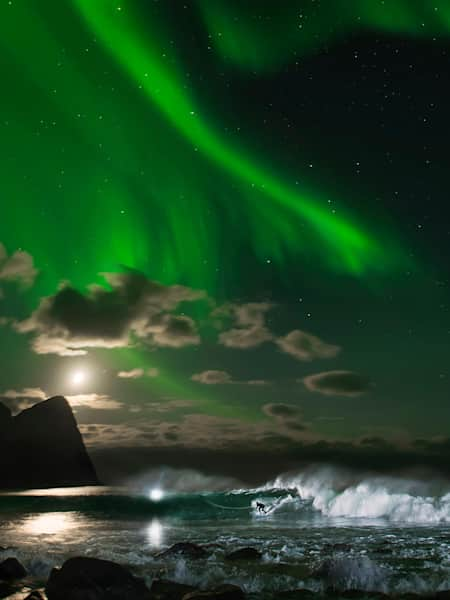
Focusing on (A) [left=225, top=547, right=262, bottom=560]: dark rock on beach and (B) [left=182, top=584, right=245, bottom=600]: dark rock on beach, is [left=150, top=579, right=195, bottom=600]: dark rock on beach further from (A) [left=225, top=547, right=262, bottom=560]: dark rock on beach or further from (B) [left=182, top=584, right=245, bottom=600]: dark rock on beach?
(A) [left=225, top=547, right=262, bottom=560]: dark rock on beach

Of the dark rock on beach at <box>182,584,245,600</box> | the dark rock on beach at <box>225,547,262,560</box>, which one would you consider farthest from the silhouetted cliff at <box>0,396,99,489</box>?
the dark rock on beach at <box>182,584,245,600</box>

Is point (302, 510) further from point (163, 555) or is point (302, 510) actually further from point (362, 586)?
point (362, 586)

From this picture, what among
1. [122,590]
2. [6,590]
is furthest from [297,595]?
[6,590]

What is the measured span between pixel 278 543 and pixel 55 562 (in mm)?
8531

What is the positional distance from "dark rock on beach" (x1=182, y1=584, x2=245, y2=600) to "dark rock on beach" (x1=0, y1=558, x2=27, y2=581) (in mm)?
5907

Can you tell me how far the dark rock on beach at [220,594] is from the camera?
10586 millimetres

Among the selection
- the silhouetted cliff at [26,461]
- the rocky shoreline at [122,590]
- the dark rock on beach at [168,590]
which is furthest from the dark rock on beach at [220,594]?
the silhouetted cliff at [26,461]

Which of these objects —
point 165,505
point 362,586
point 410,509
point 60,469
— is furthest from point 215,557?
point 60,469

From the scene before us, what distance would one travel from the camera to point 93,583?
11.2 m

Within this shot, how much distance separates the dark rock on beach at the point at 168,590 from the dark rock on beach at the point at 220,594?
0.97 metres

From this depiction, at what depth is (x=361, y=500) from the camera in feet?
147

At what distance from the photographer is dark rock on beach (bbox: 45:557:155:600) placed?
11.0 meters

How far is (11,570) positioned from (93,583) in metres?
4.42

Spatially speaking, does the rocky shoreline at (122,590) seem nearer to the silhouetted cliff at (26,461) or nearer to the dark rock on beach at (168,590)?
the dark rock on beach at (168,590)
